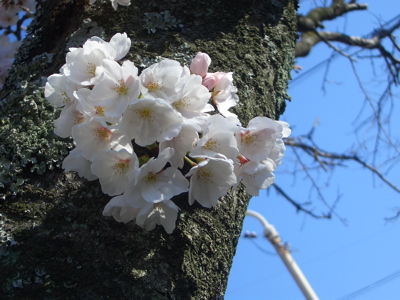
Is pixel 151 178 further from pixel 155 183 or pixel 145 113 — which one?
pixel 145 113

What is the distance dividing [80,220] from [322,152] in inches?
165

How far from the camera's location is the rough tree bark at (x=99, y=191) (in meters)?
0.85

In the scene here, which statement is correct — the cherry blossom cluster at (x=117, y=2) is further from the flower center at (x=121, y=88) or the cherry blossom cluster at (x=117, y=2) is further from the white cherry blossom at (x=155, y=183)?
the white cherry blossom at (x=155, y=183)

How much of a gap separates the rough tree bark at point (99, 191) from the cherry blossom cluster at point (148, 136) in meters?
0.08

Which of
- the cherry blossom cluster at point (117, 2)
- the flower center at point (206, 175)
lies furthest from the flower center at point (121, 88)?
the cherry blossom cluster at point (117, 2)

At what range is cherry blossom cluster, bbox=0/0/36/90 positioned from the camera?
1.68m

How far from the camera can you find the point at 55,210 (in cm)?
93

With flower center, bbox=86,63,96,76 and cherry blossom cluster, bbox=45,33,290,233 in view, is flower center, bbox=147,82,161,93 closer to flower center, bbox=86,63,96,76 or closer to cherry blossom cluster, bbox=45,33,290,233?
cherry blossom cluster, bbox=45,33,290,233

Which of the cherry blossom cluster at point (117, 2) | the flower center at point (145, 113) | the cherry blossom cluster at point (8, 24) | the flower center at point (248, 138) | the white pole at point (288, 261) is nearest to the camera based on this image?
the flower center at point (145, 113)

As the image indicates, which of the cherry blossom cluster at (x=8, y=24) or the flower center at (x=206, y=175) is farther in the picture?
the cherry blossom cluster at (x=8, y=24)

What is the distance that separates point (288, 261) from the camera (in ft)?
26.3

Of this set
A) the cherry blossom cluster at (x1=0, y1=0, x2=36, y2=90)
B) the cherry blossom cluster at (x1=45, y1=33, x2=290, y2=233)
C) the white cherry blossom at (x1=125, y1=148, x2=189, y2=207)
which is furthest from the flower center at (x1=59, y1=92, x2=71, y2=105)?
the cherry blossom cluster at (x1=0, y1=0, x2=36, y2=90)

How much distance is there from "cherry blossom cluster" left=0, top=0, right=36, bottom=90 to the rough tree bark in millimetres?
312

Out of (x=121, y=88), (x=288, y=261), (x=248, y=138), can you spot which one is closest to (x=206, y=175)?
(x=248, y=138)
